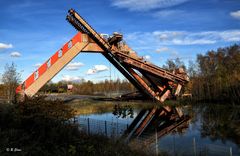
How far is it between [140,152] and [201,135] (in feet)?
18.5

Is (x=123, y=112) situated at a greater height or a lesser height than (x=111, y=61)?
lesser

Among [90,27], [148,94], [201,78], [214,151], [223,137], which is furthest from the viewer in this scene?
[201,78]

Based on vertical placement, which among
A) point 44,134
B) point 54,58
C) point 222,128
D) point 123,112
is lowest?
point 222,128

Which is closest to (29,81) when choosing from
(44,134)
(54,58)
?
(54,58)

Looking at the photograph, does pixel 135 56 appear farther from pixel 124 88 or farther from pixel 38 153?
pixel 124 88

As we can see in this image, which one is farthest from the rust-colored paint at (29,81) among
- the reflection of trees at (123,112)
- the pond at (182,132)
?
the pond at (182,132)

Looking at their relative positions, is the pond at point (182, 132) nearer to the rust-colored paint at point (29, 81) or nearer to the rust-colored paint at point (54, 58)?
the rust-colored paint at point (54, 58)

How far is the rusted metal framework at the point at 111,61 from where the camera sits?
22312mm

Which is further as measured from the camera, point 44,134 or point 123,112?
point 123,112

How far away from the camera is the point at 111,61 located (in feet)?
86.4

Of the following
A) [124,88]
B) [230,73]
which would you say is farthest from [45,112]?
[124,88]

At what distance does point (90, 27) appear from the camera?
76.1 ft

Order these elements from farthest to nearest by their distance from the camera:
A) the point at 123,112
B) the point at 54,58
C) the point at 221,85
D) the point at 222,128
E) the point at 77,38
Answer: the point at 221,85 → the point at 77,38 → the point at 54,58 → the point at 123,112 → the point at 222,128

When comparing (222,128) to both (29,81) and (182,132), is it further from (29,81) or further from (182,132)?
(29,81)
